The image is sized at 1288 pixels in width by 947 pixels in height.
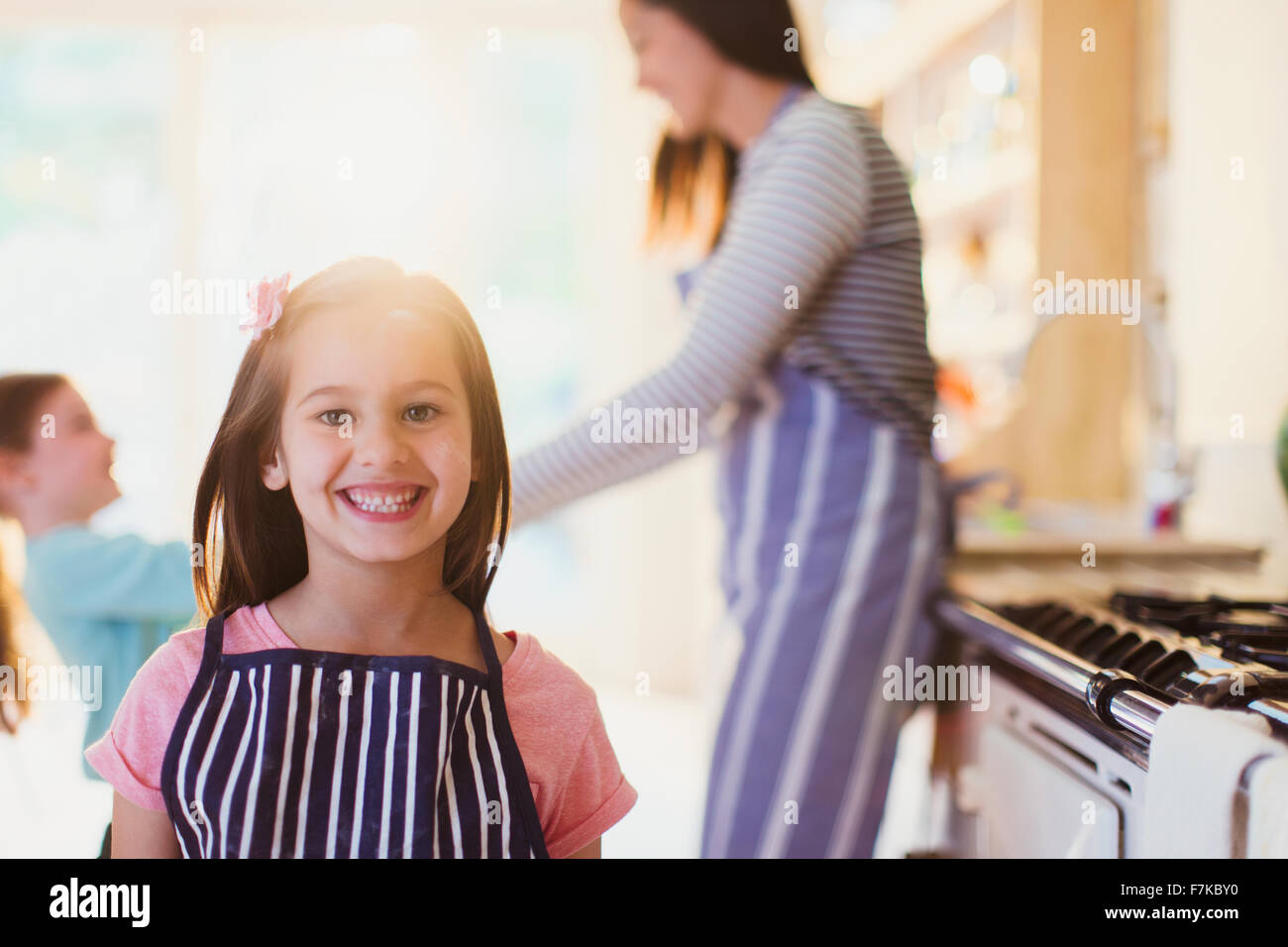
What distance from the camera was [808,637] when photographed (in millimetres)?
926

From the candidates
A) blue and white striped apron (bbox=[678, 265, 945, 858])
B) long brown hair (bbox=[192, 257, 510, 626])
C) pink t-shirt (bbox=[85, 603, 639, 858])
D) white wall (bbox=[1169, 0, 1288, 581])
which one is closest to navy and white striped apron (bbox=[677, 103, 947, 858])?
blue and white striped apron (bbox=[678, 265, 945, 858])

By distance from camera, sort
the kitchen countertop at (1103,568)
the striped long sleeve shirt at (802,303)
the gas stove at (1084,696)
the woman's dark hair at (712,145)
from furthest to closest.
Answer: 1. the kitchen countertop at (1103,568)
2. the woman's dark hair at (712,145)
3. the striped long sleeve shirt at (802,303)
4. the gas stove at (1084,696)

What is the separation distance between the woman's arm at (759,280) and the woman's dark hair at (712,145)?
124mm

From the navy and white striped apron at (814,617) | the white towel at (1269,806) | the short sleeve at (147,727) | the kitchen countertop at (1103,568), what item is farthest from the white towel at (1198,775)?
the short sleeve at (147,727)

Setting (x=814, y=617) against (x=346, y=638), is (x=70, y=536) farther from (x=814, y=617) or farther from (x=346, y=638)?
(x=814, y=617)

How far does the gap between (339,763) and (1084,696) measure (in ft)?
1.71

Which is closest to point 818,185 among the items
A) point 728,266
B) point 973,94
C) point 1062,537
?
point 728,266

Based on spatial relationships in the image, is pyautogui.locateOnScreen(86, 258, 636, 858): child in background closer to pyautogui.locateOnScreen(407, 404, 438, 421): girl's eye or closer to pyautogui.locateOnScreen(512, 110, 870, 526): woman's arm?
pyautogui.locateOnScreen(407, 404, 438, 421): girl's eye

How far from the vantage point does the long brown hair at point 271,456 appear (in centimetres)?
56

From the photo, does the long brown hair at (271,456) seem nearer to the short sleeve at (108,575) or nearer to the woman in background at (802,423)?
the short sleeve at (108,575)

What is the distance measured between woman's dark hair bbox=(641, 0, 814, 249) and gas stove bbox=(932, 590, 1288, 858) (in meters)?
0.50

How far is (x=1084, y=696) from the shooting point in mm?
722

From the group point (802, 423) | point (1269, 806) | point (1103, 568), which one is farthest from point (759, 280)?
point (1103, 568)
